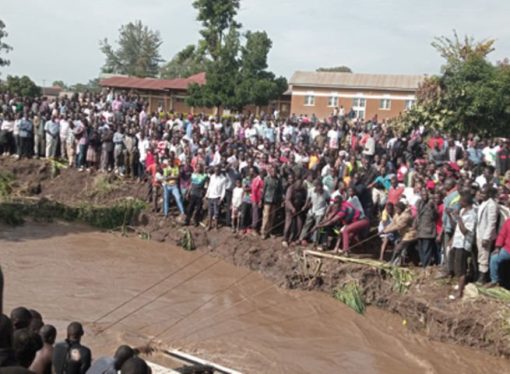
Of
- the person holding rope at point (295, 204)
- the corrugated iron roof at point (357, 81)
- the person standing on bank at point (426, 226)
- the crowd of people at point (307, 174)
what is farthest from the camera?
the corrugated iron roof at point (357, 81)

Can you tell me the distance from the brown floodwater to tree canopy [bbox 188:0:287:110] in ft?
72.5

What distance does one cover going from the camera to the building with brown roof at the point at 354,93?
4359 centimetres

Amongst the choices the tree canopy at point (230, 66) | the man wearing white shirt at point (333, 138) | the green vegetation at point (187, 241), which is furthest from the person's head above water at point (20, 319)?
the tree canopy at point (230, 66)

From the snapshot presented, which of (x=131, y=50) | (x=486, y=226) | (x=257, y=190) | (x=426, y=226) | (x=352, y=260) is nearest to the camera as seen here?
(x=486, y=226)

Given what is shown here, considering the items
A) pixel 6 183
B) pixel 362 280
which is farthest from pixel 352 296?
pixel 6 183

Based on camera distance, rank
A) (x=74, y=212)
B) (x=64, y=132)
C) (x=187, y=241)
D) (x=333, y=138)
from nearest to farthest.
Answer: (x=187, y=241) → (x=74, y=212) → (x=333, y=138) → (x=64, y=132)

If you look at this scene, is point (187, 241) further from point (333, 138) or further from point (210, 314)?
point (333, 138)

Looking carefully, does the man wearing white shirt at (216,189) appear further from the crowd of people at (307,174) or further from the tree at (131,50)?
the tree at (131,50)

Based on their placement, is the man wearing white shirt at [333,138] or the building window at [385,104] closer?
the man wearing white shirt at [333,138]

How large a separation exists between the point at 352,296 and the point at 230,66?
2945cm

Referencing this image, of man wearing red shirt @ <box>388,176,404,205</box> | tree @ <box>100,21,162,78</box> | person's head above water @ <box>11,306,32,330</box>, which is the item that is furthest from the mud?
tree @ <box>100,21,162,78</box>

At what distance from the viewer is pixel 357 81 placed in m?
44.5

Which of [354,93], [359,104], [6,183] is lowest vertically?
[6,183]

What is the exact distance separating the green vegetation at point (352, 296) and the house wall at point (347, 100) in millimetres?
31285
